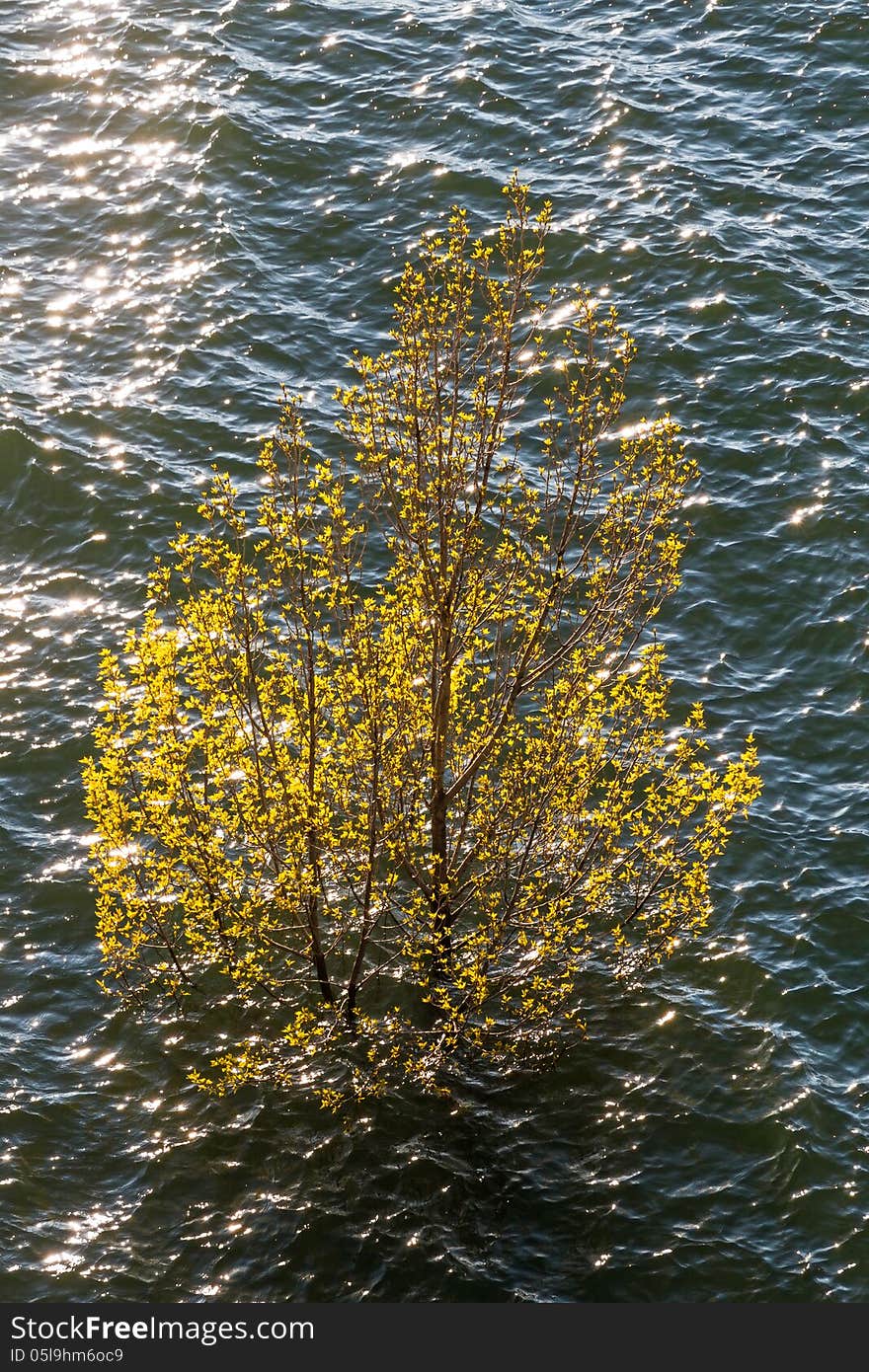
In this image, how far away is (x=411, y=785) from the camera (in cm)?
2403

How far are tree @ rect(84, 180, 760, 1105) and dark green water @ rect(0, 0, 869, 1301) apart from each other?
3.97 ft

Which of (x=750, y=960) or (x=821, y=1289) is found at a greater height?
(x=750, y=960)

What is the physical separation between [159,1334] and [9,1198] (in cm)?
328

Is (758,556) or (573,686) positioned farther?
(758,556)

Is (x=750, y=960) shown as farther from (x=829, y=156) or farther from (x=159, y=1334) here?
(x=829, y=156)

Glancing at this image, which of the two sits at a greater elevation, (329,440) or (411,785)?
(329,440)

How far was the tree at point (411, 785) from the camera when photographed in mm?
21859

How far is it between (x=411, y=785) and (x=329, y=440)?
542 inches

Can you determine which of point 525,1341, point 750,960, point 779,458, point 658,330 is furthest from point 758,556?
point 525,1341

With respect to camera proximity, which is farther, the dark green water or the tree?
the dark green water

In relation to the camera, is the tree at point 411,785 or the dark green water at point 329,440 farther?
the dark green water at point 329,440

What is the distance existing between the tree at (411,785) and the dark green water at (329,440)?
1210 mm

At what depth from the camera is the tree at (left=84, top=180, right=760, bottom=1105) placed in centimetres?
2186

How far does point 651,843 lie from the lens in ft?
90.5
